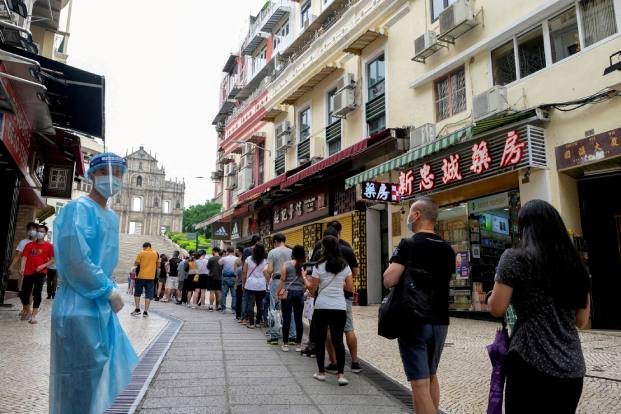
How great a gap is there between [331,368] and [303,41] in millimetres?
17619

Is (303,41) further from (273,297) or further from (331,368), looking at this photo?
(331,368)

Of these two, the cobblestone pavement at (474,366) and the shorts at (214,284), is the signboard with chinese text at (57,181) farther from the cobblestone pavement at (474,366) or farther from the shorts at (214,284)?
the cobblestone pavement at (474,366)

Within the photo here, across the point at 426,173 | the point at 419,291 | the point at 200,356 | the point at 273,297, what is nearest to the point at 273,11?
the point at 426,173

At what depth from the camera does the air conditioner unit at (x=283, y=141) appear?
19.2 m

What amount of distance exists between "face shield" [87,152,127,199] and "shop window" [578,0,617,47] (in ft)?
28.0

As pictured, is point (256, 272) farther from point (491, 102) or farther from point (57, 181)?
point (57, 181)

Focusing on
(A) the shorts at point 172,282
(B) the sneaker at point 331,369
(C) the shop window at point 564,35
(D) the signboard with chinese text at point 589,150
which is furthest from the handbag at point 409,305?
(A) the shorts at point 172,282

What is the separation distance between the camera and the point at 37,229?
9.32m

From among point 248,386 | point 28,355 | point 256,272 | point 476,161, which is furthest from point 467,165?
point 28,355

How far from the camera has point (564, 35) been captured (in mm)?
8953

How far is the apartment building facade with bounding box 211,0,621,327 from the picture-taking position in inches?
328

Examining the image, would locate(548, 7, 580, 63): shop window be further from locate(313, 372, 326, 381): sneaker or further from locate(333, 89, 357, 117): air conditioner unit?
locate(313, 372, 326, 381): sneaker

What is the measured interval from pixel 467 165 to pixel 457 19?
3.48 m

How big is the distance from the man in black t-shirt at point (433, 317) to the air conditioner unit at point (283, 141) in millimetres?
16217
